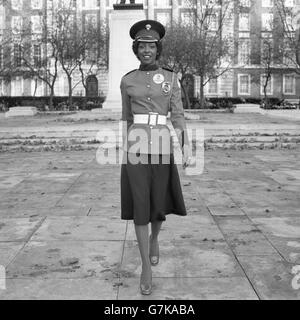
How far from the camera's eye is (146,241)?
402 cm

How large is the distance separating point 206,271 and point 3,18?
58834 millimetres

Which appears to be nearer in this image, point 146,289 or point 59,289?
point 146,289

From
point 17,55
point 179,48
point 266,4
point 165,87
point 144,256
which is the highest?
point 266,4

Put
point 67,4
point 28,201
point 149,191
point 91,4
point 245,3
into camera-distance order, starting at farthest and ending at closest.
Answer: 1. point 91,4
2. point 245,3
3. point 67,4
4. point 28,201
5. point 149,191

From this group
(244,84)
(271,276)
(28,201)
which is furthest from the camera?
(244,84)

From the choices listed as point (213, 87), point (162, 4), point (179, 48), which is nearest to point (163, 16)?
point (162, 4)

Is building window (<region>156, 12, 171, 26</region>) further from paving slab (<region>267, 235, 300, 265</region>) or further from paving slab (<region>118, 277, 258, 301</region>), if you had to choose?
paving slab (<region>118, 277, 258, 301</region>)

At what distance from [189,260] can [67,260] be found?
1064 millimetres

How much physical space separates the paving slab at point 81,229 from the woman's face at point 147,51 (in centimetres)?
201

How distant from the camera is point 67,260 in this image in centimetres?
461

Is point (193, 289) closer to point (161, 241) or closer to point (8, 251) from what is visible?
point (161, 241)

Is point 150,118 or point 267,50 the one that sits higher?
point 267,50

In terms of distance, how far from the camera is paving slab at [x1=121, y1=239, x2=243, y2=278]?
4.30 meters
